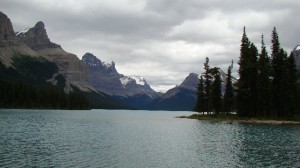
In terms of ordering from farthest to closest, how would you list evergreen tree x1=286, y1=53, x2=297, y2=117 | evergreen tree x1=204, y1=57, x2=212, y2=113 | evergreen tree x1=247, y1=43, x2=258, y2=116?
evergreen tree x1=204, y1=57, x2=212, y2=113, evergreen tree x1=247, y1=43, x2=258, y2=116, evergreen tree x1=286, y1=53, x2=297, y2=117

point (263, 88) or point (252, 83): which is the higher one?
point (252, 83)

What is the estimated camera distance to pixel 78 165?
4094 cm

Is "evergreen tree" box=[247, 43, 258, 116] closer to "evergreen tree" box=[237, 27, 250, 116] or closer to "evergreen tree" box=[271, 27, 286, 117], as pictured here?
"evergreen tree" box=[237, 27, 250, 116]

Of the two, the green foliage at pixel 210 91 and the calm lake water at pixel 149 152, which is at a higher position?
the green foliage at pixel 210 91

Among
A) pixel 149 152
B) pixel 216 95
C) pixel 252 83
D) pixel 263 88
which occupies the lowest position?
pixel 149 152


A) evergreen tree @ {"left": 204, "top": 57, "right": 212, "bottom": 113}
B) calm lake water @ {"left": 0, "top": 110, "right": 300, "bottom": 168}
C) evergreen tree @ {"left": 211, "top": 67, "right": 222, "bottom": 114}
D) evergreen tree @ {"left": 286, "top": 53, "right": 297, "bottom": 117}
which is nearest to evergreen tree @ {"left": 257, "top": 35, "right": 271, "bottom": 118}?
evergreen tree @ {"left": 286, "top": 53, "right": 297, "bottom": 117}

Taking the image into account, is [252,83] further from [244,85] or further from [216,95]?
[216,95]

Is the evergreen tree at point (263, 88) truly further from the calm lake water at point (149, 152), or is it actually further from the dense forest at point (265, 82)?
the calm lake water at point (149, 152)

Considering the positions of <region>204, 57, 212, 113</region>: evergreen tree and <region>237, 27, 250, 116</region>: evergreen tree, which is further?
<region>204, 57, 212, 113</region>: evergreen tree

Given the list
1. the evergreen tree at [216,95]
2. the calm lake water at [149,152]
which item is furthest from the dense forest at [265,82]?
the calm lake water at [149,152]

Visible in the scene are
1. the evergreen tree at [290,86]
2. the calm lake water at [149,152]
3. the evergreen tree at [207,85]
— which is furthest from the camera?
the evergreen tree at [207,85]

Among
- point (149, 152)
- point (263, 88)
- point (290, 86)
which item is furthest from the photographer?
point (263, 88)

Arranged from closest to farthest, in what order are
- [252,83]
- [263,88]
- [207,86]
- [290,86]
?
[290,86]
[263,88]
[252,83]
[207,86]

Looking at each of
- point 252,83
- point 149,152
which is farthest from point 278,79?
point 149,152
